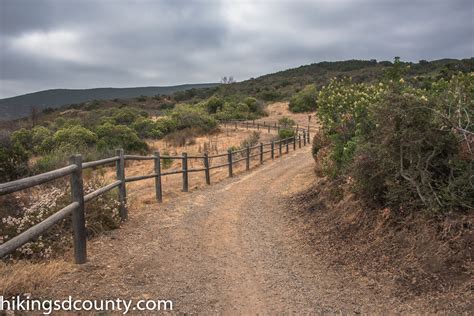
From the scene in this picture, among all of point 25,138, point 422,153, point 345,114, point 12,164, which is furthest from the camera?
point 25,138

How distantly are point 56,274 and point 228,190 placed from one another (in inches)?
308

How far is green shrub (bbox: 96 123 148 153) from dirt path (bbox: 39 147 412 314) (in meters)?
19.0

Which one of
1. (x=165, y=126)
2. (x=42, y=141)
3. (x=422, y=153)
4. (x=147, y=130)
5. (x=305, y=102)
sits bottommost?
(x=42, y=141)

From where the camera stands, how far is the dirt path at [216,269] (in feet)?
14.3

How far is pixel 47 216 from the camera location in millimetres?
5941

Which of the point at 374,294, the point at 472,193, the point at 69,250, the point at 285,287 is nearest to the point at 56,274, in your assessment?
the point at 69,250

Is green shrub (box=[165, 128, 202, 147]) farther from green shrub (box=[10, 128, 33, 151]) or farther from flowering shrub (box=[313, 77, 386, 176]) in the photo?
flowering shrub (box=[313, 77, 386, 176])

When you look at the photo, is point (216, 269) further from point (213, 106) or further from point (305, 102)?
point (305, 102)

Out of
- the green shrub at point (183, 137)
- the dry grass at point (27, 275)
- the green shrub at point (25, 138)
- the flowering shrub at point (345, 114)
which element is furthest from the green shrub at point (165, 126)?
the dry grass at point (27, 275)

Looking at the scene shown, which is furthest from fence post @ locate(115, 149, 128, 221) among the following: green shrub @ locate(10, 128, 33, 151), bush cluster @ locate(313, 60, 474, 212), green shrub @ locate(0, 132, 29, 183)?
green shrub @ locate(10, 128, 33, 151)

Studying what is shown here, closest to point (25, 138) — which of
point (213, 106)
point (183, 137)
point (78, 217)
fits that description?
point (183, 137)

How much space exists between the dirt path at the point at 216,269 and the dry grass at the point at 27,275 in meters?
0.15

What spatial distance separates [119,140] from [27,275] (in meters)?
23.9

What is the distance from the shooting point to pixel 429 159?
17.0ft
